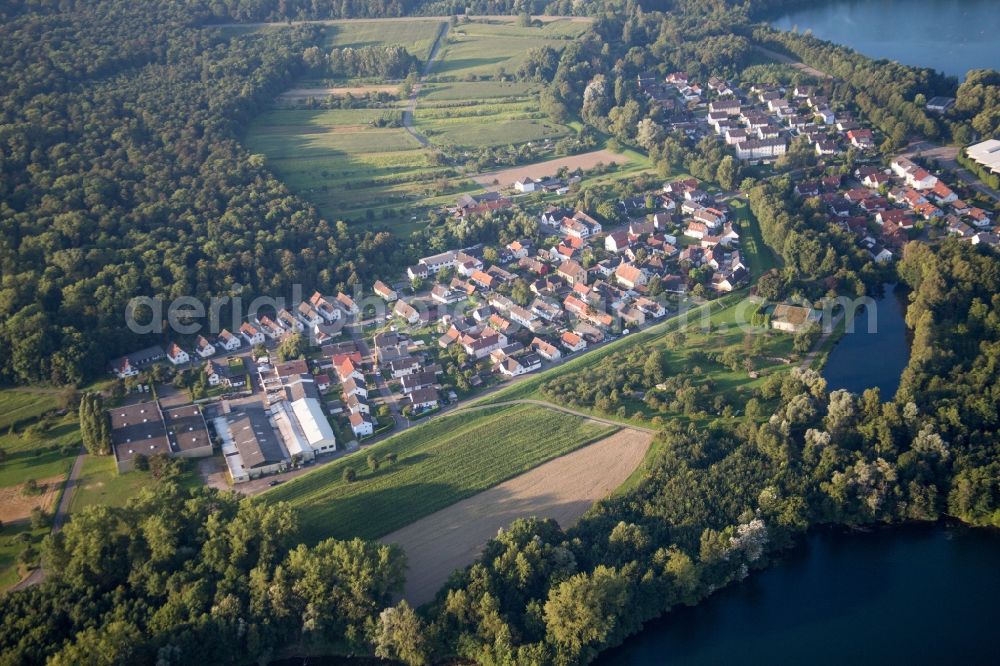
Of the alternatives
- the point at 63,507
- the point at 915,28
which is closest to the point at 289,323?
the point at 63,507

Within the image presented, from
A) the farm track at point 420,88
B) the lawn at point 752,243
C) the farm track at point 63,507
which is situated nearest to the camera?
the farm track at point 63,507

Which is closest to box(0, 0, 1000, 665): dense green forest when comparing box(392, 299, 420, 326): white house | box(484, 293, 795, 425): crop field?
box(484, 293, 795, 425): crop field

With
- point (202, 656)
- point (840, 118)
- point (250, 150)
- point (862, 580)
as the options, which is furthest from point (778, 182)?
point (202, 656)

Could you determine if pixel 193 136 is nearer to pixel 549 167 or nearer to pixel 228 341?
pixel 228 341

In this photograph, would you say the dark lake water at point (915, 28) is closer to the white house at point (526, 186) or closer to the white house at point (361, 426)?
the white house at point (526, 186)

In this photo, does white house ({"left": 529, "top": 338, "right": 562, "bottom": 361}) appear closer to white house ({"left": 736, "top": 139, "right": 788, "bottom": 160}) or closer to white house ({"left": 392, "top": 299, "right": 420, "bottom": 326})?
white house ({"left": 392, "top": 299, "right": 420, "bottom": 326})

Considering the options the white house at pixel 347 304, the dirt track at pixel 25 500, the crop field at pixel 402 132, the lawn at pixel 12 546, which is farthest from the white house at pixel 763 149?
the lawn at pixel 12 546

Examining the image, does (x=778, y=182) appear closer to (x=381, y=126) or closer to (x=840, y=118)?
(x=840, y=118)
